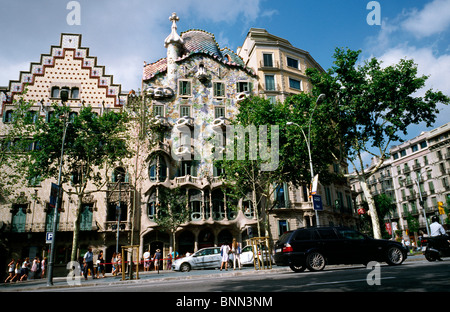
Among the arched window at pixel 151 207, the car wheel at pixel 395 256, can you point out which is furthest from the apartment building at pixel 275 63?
the car wheel at pixel 395 256

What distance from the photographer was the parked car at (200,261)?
2206 cm

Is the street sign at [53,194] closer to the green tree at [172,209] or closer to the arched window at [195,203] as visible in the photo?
the green tree at [172,209]

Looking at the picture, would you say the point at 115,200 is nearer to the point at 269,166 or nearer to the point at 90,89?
the point at 90,89

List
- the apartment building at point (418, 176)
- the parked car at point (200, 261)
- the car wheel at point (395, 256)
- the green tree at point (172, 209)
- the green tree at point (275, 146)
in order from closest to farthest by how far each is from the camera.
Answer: the car wheel at point (395, 256) < the parked car at point (200, 261) < the green tree at point (275, 146) < the green tree at point (172, 209) < the apartment building at point (418, 176)

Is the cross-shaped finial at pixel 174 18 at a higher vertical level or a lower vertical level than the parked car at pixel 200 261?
higher

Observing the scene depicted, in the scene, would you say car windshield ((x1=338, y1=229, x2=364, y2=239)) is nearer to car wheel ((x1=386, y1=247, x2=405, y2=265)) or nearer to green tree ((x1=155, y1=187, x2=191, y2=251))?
car wheel ((x1=386, y1=247, x2=405, y2=265))

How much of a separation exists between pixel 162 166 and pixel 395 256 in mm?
24383

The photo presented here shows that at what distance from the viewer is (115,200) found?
31047mm

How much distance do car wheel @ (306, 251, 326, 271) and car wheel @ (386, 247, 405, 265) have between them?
2589 millimetres

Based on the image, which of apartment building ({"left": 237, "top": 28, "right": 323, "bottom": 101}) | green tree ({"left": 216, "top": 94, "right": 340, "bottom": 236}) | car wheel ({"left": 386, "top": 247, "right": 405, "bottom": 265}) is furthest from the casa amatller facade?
car wheel ({"left": 386, "top": 247, "right": 405, "bottom": 265})

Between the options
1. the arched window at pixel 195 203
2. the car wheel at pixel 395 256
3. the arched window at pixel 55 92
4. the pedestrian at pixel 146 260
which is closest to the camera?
the car wheel at pixel 395 256

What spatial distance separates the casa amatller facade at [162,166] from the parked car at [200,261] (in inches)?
256

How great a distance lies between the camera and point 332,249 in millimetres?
11422
